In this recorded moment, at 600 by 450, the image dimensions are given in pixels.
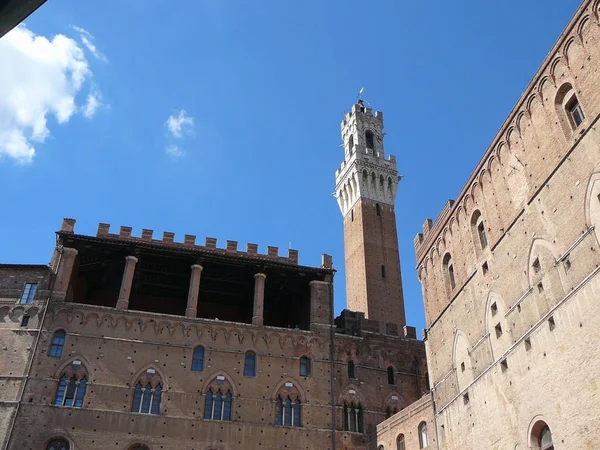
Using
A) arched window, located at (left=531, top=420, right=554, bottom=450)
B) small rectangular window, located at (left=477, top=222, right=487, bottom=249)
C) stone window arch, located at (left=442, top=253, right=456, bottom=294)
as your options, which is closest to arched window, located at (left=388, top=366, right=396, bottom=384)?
stone window arch, located at (left=442, top=253, right=456, bottom=294)

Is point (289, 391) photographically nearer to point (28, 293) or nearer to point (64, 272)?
point (64, 272)

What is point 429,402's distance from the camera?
25094 millimetres

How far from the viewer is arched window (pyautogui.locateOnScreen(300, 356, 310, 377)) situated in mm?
30953

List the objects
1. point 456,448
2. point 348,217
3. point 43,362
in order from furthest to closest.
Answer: point 348,217, point 43,362, point 456,448

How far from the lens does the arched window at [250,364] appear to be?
30.1 meters

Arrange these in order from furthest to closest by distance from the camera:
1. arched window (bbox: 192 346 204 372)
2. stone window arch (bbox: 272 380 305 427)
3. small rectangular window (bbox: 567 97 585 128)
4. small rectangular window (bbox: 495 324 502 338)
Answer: arched window (bbox: 192 346 204 372), stone window arch (bbox: 272 380 305 427), small rectangular window (bbox: 495 324 502 338), small rectangular window (bbox: 567 97 585 128)

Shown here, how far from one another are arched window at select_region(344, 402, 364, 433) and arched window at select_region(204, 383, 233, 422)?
6.19 metres

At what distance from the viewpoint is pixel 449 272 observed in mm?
25188

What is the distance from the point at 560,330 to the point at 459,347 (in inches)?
275

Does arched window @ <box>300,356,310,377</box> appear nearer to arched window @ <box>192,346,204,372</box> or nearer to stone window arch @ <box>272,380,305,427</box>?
stone window arch @ <box>272,380,305,427</box>

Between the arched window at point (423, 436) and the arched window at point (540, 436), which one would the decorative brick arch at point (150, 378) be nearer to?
the arched window at point (423, 436)

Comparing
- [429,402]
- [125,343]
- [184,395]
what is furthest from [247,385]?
[429,402]

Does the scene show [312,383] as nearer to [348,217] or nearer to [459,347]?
[459,347]

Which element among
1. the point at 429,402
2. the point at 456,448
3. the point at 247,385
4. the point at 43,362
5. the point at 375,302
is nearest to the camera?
the point at 456,448
